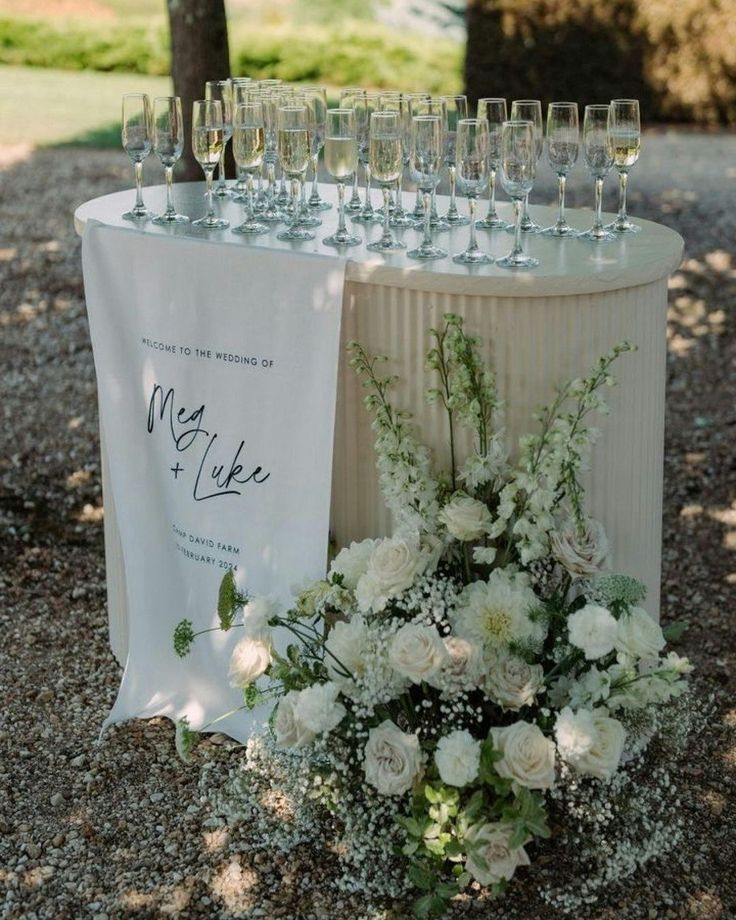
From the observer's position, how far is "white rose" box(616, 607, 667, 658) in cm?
305

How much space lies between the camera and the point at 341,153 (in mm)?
3398

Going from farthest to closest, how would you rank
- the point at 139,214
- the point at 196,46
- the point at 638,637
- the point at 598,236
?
the point at 196,46 → the point at 139,214 → the point at 598,236 → the point at 638,637

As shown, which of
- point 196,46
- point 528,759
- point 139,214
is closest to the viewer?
point 528,759

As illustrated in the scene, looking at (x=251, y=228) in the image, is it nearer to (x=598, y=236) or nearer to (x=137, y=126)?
(x=137, y=126)

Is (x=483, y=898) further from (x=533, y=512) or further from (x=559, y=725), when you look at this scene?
(x=533, y=512)

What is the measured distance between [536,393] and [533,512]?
314 mm

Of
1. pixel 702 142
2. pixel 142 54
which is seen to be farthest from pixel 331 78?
pixel 702 142

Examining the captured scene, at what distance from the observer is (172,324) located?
3561 mm

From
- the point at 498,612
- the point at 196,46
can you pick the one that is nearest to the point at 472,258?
the point at 498,612

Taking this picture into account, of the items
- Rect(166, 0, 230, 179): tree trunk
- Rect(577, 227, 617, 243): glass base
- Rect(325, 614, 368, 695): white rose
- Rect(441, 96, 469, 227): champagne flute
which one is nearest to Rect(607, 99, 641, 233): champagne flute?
Rect(577, 227, 617, 243): glass base

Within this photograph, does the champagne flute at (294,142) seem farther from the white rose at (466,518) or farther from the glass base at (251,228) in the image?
the white rose at (466,518)

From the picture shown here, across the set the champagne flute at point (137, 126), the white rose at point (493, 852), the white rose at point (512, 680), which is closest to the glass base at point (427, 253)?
the champagne flute at point (137, 126)

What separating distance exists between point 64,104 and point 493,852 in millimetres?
14888

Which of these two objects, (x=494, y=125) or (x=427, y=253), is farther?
(x=494, y=125)
